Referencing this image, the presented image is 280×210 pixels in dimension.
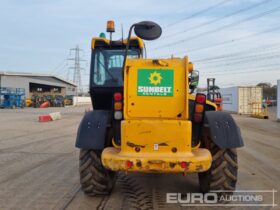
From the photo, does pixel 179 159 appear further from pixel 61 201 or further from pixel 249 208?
pixel 61 201

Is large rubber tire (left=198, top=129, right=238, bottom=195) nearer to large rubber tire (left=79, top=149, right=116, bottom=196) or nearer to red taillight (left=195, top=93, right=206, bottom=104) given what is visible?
red taillight (left=195, top=93, right=206, bottom=104)

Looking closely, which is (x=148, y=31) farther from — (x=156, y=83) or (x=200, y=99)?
(x=200, y=99)

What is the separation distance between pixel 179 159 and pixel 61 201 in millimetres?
2068

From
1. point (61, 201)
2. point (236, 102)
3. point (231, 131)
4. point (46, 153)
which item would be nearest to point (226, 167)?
point (231, 131)

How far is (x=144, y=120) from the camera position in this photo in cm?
552

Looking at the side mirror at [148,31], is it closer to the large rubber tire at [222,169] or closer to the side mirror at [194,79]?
the side mirror at [194,79]

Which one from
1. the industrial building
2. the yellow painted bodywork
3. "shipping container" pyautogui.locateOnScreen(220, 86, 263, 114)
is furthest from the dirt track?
the industrial building

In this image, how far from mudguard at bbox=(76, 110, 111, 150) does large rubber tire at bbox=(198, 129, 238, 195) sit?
5.32 feet

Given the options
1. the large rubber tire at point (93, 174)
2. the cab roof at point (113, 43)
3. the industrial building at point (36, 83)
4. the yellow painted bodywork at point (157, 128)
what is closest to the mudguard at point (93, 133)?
the yellow painted bodywork at point (157, 128)

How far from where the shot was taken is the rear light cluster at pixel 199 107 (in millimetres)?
5836

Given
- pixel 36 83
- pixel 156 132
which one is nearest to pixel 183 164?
pixel 156 132

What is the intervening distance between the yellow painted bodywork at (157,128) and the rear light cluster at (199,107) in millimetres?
275

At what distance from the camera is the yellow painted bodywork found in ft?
17.4

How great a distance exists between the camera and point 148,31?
5.81m
